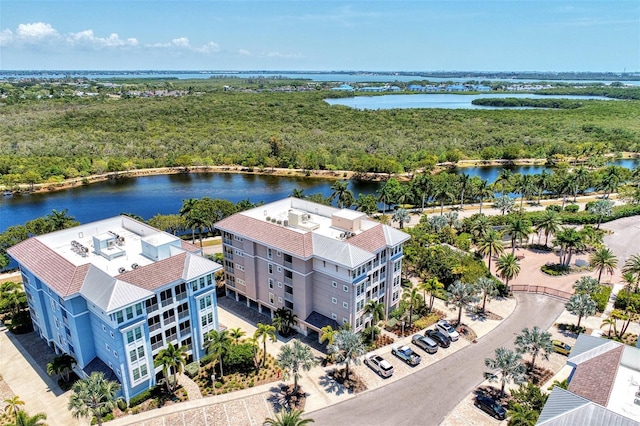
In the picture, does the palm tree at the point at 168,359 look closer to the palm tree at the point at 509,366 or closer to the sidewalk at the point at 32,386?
the sidewalk at the point at 32,386

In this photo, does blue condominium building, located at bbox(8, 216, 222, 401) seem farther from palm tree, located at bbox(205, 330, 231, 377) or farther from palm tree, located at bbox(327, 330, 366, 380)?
palm tree, located at bbox(327, 330, 366, 380)

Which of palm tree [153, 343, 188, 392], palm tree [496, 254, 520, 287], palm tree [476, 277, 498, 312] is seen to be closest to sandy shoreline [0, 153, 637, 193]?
palm tree [496, 254, 520, 287]

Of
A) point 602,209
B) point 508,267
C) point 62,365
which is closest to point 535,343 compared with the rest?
point 508,267

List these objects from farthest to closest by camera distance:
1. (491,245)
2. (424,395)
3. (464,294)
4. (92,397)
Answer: (491,245)
(464,294)
(424,395)
(92,397)

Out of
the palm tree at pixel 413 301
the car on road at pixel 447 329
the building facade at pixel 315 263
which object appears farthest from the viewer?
the palm tree at pixel 413 301

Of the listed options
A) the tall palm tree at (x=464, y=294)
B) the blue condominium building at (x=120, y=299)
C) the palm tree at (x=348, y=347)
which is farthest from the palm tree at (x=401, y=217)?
the blue condominium building at (x=120, y=299)

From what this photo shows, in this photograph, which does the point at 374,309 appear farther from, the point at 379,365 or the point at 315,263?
the point at 315,263
